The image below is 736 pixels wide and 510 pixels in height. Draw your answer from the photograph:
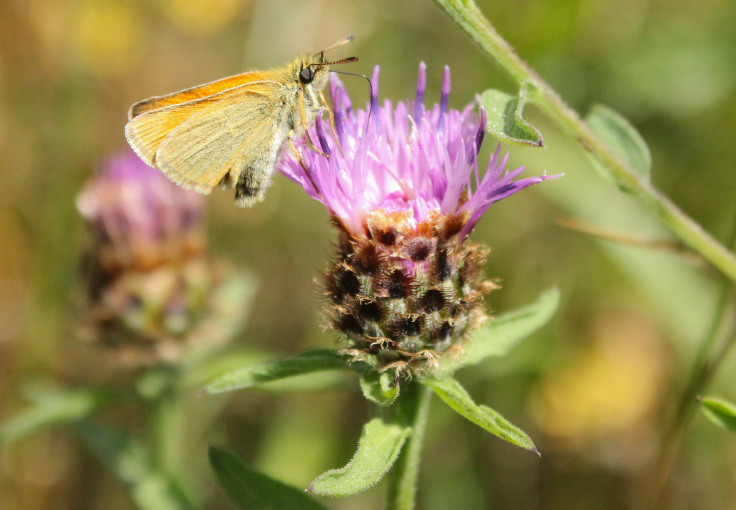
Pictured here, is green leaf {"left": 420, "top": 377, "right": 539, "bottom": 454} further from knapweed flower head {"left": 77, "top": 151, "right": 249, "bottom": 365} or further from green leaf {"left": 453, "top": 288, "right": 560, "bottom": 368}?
knapweed flower head {"left": 77, "top": 151, "right": 249, "bottom": 365}

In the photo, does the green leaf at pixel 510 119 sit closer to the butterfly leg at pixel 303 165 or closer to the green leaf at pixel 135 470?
the butterfly leg at pixel 303 165

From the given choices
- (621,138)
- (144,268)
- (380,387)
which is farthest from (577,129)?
(144,268)

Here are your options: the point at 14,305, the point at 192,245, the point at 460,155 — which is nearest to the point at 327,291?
the point at 460,155

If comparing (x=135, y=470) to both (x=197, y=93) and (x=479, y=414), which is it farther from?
(x=479, y=414)

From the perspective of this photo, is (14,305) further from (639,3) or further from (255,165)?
(639,3)

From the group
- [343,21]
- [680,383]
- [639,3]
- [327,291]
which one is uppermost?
[639,3]

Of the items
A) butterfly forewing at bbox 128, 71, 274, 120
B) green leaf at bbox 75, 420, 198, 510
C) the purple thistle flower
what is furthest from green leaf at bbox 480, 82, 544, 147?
green leaf at bbox 75, 420, 198, 510
